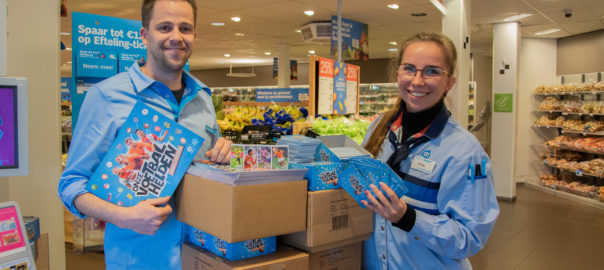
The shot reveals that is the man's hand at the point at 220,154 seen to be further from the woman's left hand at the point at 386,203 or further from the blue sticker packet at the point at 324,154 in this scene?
the woman's left hand at the point at 386,203

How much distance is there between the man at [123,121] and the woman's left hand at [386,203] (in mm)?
521

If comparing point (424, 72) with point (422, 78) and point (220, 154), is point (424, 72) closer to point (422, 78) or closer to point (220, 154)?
point (422, 78)

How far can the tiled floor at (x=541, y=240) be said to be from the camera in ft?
15.9

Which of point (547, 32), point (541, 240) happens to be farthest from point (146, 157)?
point (547, 32)

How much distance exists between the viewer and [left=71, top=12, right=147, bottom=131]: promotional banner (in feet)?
11.8

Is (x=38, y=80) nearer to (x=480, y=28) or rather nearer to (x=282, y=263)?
(x=282, y=263)

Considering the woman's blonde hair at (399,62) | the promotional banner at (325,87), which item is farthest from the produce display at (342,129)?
the woman's blonde hair at (399,62)

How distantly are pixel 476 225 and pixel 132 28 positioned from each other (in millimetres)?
3391

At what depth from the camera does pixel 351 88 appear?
6.00 meters

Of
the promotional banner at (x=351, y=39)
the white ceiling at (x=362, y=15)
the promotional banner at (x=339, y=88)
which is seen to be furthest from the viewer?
the promotional banner at (x=351, y=39)

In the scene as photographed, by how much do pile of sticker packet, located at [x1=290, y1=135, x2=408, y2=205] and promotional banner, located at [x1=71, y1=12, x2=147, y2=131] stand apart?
2.91m

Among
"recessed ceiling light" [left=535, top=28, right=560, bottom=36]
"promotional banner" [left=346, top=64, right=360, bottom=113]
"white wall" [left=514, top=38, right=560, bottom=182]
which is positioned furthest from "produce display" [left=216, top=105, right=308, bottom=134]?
"white wall" [left=514, top=38, right=560, bottom=182]

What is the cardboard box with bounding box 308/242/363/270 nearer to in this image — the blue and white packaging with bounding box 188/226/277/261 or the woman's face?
→ the blue and white packaging with bounding box 188/226/277/261

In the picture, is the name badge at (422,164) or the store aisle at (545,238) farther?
the store aisle at (545,238)
